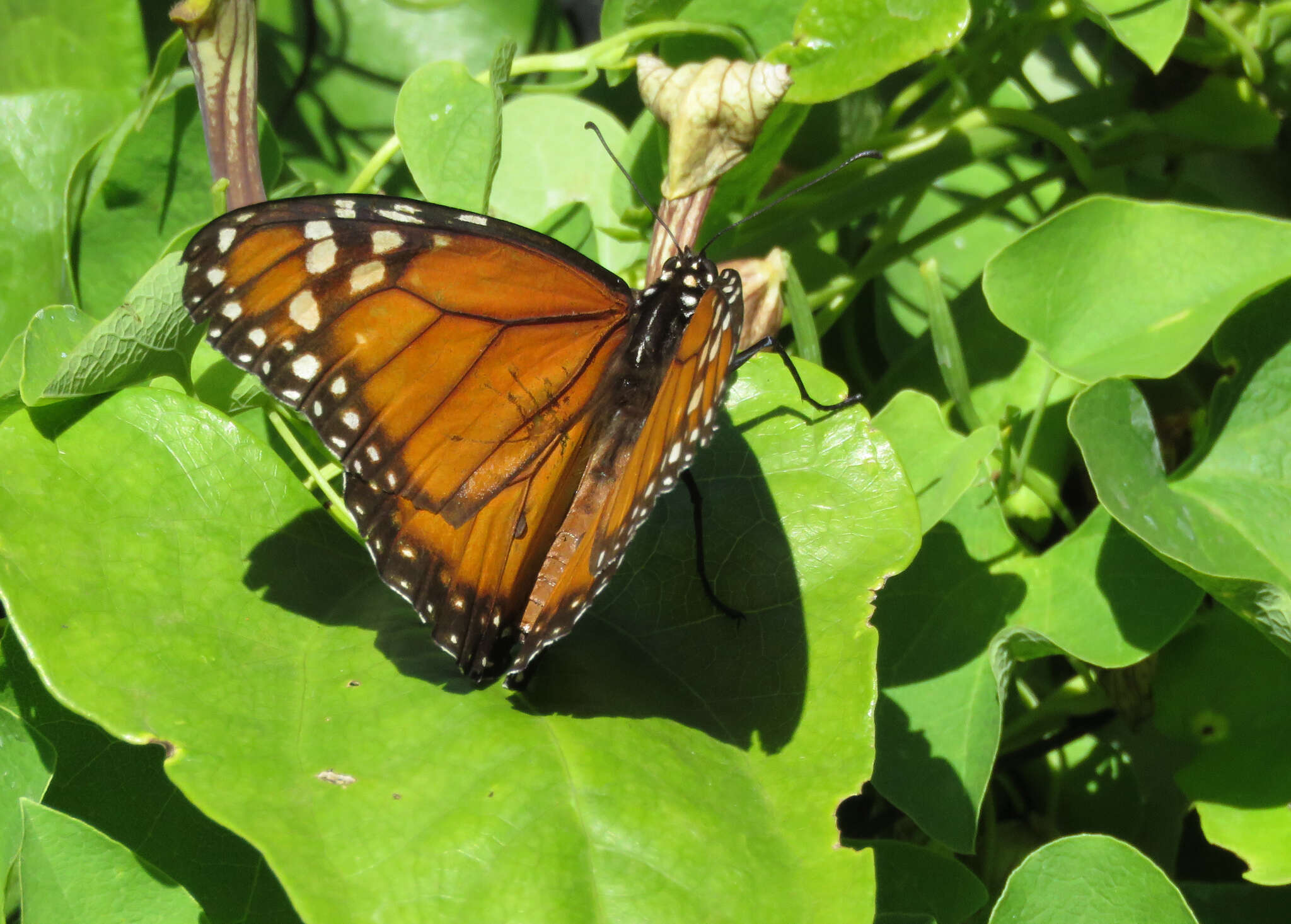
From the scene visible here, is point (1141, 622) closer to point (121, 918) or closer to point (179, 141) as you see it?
point (121, 918)

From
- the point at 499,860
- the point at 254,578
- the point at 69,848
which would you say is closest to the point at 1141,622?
the point at 499,860

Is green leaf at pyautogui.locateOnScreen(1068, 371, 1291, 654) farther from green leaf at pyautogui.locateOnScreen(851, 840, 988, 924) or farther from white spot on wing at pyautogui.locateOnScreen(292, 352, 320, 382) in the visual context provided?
white spot on wing at pyautogui.locateOnScreen(292, 352, 320, 382)

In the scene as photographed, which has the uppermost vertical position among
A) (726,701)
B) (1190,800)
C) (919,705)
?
(726,701)

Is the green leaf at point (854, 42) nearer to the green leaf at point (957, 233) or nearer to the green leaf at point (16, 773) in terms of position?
the green leaf at point (957, 233)

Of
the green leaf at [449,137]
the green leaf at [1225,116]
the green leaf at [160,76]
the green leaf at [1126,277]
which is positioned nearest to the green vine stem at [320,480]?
the green leaf at [449,137]

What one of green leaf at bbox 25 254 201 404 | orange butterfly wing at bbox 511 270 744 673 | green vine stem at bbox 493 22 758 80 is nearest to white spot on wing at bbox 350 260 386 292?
green leaf at bbox 25 254 201 404

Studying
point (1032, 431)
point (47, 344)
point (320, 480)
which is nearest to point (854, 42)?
point (1032, 431)
